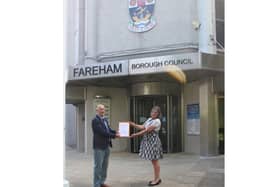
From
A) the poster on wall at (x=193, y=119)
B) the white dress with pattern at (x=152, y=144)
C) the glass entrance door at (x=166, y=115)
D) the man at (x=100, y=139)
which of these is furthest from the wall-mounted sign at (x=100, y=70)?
the man at (x=100, y=139)

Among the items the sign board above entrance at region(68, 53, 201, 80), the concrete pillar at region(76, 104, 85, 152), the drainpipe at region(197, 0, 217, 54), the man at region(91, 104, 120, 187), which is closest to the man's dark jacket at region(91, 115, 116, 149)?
the man at region(91, 104, 120, 187)

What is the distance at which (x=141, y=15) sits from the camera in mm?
11516

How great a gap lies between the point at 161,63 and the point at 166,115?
2304mm

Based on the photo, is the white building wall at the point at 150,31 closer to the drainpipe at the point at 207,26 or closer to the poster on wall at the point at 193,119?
the drainpipe at the point at 207,26

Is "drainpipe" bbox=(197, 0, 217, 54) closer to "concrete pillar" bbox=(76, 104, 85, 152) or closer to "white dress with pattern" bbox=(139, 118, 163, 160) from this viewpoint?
"white dress with pattern" bbox=(139, 118, 163, 160)

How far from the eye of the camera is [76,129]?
1432 centimetres

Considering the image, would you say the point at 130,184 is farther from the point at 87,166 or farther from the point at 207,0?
the point at 207,0

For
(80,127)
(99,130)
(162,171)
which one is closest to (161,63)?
(162,171)

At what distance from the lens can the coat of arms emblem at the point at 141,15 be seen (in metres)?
11.4

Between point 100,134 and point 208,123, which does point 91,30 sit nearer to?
point 208,123

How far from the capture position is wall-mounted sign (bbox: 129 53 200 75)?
32.5 ft

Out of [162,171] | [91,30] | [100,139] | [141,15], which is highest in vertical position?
[141,15]

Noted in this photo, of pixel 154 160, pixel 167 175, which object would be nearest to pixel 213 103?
pixel 167 175
